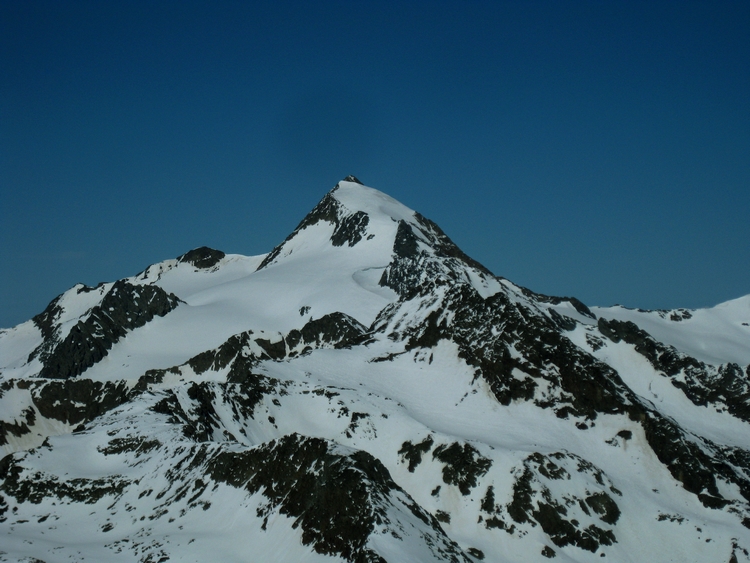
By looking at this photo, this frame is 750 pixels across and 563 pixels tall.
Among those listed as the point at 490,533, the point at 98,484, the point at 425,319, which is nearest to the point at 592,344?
the point at 425,319

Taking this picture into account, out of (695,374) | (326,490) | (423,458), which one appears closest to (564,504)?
(423,458)

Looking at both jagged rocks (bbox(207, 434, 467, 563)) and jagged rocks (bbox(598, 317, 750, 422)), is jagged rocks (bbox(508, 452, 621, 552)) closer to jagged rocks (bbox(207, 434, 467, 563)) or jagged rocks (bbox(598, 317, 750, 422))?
jagged rocks (bbox(207, 434, 467, 563))

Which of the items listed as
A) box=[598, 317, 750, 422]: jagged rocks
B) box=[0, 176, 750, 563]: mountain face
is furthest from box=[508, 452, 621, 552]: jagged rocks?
box=[598, 317, 750, 422]: jagged rocks

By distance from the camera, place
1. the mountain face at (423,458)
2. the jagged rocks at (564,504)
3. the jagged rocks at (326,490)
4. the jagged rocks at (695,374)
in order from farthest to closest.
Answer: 1. the jagged rocks at (695,374)
2. the jagged rocks at (564,504)
3. the mountain face at (423,458)
4. the jagged rocks at (326,490)

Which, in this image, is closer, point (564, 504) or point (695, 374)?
point (564, 504)

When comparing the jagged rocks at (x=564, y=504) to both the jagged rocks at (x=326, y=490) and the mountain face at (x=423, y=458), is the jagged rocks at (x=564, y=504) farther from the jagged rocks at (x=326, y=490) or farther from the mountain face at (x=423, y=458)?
the jagged rocks at (x=326, y=490)

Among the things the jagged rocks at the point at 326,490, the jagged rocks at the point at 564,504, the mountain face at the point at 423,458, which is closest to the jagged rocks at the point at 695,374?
the mountain face at the point at 423,458

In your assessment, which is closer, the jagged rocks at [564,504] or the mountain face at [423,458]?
the mountain face at [423,458]

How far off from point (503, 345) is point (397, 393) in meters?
13.8

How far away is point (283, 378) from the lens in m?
92.1

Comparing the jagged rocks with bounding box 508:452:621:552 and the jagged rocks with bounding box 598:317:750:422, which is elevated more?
the jagged rocks with bounding box 598:317:750:422

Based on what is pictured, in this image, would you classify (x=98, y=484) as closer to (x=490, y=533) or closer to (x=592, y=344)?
(x=490, y=533)

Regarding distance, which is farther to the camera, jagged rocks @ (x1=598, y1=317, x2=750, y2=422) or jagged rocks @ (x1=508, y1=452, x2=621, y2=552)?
jagged rocks @ (x1=598, y1=317, x2=750, y2=422)

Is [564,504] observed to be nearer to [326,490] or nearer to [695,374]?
[326,490]
